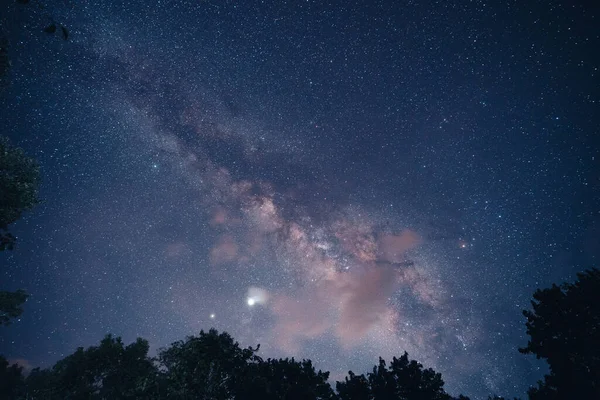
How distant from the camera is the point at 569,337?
17297 millimetres

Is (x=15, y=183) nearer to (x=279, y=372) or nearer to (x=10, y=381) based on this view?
(x=279, y=372)

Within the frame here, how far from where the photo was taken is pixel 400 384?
21.7m

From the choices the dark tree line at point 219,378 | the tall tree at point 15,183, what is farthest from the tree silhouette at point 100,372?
the tall tree at point 15,183

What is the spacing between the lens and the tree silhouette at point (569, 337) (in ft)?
52.5

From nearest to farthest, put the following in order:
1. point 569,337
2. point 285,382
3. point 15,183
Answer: point 569,337 < point 15,183 < point 285,382

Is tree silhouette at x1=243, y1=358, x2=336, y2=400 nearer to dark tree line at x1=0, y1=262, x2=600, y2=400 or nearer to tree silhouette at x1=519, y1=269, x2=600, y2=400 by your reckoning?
dark tree line at x1=0, y1=262, x2=600, y2=400

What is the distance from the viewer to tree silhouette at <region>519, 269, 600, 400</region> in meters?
16.0

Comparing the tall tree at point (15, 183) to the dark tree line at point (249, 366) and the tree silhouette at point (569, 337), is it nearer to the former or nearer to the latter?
the dark tree line at point (249, 366)

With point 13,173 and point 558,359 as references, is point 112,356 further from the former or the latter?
point 558,359

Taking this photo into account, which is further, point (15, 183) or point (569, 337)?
point (15, 183)

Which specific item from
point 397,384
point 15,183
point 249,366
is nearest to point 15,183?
point 15,183

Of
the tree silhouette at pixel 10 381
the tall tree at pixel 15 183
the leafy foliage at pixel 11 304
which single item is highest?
the tall tree at pixel 15 183

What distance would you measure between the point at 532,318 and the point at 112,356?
40983 millimetres

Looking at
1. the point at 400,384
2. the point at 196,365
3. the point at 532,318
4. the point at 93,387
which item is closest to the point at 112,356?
the point at 93,387
